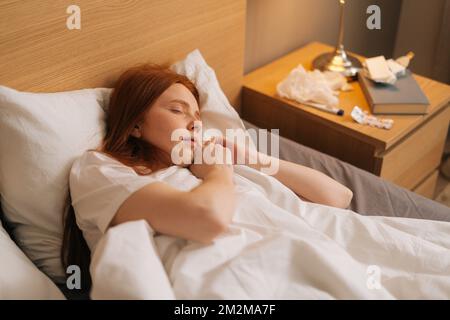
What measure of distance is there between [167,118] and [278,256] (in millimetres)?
433

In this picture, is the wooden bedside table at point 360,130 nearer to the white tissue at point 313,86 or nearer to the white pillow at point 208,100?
the white tissue at point 313,86

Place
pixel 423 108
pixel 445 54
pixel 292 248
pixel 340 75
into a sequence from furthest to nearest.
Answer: pixel 445 54 < pixel 340 75 < pixel 423 108 < pixel 292 248

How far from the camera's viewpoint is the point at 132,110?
3.90 ft

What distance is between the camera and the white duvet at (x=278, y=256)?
33.5 inches

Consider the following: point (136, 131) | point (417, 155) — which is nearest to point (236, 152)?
point (136, 131)

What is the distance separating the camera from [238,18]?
1686mm

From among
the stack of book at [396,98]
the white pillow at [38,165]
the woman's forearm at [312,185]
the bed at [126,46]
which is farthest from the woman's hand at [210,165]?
the stack of book at [396,98]

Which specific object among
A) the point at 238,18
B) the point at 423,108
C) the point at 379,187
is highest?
the point at 238,18

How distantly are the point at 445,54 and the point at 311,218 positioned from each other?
1.66 metres

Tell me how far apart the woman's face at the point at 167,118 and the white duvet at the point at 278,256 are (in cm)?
8

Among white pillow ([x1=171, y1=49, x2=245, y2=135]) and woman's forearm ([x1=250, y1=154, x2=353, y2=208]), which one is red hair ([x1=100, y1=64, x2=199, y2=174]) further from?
woman's forearm ([x1=250, y1=154, x2=353, y2=208])

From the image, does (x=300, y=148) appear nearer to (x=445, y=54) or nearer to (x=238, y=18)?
(x=238, y=18)
